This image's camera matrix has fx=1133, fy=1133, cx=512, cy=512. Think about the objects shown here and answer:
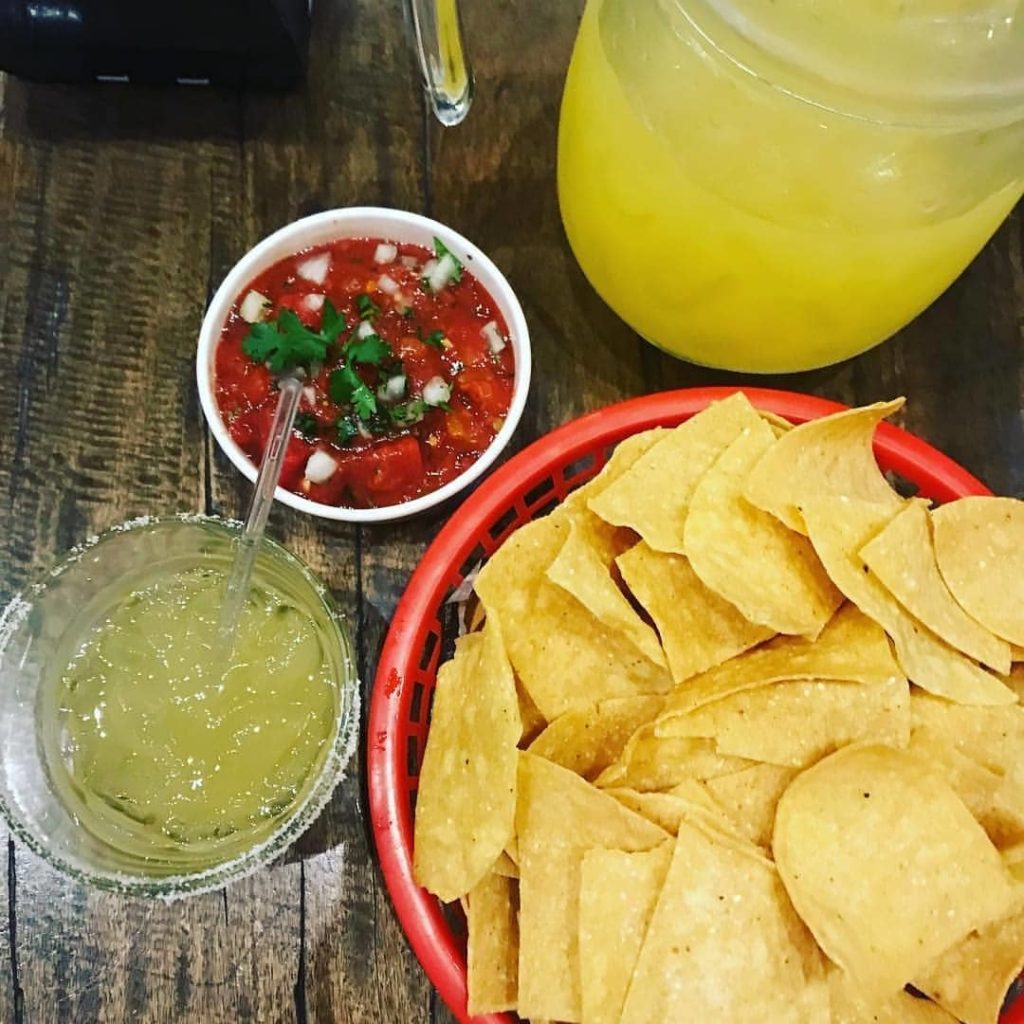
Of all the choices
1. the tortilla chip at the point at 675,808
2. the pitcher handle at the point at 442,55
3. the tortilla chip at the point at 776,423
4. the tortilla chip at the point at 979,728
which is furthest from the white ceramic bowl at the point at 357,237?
the tortilla chip at the point at 979,728

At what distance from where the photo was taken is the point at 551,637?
102 cm

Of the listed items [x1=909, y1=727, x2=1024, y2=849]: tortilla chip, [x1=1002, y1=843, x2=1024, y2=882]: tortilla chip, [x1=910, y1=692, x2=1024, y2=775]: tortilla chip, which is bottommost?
[x1=1002, y1=843, x2=1024, y2=882]: tortilla chip

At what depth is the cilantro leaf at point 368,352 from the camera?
1129 mm

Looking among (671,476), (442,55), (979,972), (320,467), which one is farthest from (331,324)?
(979,972)

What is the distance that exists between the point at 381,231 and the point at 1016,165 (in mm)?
616

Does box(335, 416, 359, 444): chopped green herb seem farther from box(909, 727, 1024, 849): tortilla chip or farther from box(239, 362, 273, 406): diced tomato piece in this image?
box(909, 727, 1024, 849): tortilla chip

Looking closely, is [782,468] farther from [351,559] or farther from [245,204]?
[245,204]

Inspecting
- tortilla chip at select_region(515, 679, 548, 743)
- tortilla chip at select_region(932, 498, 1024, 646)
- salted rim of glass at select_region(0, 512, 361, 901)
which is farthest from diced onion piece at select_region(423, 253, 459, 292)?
tortilla chip at select_region(932, 498, 1024, 646)

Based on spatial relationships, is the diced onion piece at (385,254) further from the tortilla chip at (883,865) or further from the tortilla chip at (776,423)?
the tortilla chip at (883,865)

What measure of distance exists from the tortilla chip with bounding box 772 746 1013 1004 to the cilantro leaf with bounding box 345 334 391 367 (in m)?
0.56

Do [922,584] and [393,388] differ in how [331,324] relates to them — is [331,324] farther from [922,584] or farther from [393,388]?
[922,584]

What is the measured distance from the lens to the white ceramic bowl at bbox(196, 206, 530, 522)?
1104 mm

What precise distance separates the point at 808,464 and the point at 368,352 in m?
0.44

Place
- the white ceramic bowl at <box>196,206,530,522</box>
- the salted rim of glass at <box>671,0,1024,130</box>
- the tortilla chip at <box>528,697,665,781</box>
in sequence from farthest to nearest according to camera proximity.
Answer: the white ceramic bowl at <box>196,206,530,522</box>
the tortilla chip at <box>528,697,665,781</box>
the salted rim of glass at <box>671,0,1024,130</box>
